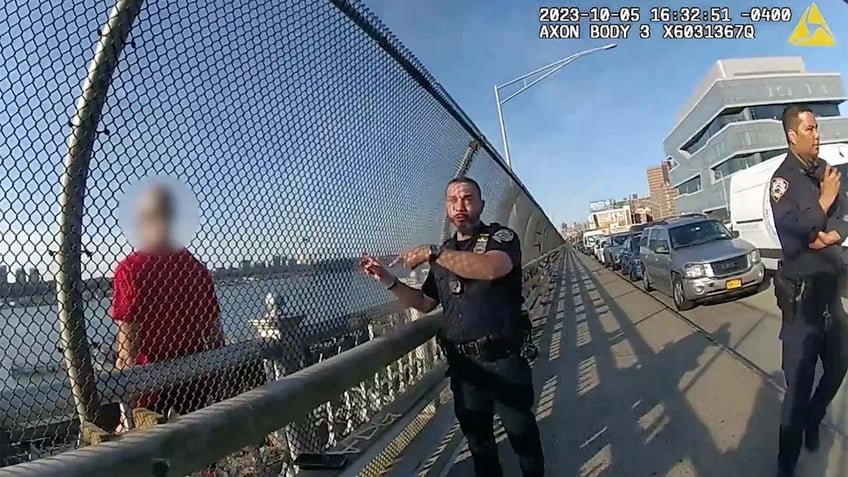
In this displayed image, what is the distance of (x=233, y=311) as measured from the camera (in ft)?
7.80

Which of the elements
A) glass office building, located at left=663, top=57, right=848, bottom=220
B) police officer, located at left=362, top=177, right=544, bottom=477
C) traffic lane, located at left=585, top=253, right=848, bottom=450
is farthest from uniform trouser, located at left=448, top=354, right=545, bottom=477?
glass office building, located at left=663, top=57, right=848, bottom=220

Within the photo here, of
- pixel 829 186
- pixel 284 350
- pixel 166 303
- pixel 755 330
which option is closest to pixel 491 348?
pixel 284 350

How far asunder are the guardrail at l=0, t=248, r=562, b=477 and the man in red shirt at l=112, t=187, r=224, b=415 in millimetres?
→ 379

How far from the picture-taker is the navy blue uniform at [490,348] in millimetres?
3141

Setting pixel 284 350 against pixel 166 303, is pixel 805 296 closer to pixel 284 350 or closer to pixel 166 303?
pixel 284 350

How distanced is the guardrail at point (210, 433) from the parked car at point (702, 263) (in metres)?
10.2

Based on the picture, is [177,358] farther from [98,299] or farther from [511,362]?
[511,362]

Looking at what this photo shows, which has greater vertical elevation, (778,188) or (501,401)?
(778,188)

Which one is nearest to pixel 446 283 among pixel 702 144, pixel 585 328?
pixel 585 328

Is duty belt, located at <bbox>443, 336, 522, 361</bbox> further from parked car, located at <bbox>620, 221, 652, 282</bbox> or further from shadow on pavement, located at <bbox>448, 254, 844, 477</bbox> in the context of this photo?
parked car, located at <bbox>620, 221, 652, 282</bbox>

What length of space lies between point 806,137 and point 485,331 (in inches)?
79.5

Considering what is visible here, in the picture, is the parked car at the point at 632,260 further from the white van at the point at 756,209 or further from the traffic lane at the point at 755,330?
the traffic lane at the point at 755,330

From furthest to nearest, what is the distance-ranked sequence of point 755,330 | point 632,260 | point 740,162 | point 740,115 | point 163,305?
point 740,115 < point 740,162 < point 632,260 < point 755,330 < point 163,305

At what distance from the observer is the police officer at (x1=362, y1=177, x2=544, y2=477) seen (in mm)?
3129
